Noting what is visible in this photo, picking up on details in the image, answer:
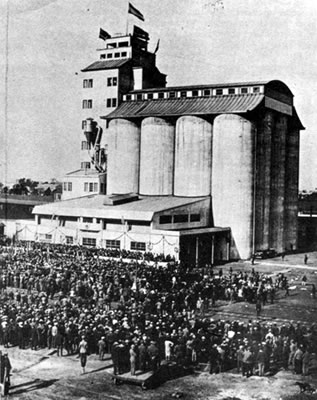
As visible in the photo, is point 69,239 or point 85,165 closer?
point 69,239

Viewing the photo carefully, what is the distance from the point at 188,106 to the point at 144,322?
115 ft

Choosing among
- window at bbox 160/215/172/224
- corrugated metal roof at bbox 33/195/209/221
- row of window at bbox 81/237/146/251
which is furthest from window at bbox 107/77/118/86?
window at bbox 160/215/172/224

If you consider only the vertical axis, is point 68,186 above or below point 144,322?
above

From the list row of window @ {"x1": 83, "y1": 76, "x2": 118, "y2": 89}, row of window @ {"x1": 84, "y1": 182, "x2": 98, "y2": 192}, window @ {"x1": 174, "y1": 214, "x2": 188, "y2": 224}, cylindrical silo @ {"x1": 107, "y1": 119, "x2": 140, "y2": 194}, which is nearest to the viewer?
window @ {"x1": 174, "y1": 214, "x2": 188, "y2": 224}

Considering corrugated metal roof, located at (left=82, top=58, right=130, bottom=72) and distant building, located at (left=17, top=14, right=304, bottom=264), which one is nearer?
distant building, located at (left=17, top=14, right=304, bottom=264)

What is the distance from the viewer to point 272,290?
3044 centimetres

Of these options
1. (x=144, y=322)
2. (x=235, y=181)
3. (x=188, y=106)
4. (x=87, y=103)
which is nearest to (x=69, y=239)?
(x=235, y=181)

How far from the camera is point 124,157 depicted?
56.0m

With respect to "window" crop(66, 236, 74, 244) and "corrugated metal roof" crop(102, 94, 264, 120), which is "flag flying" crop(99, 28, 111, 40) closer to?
"corrugated metal roof" crop(102, 94, 264, 120)

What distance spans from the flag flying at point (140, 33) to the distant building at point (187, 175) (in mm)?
3284

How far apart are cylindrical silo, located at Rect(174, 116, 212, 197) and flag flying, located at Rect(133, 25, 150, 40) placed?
16.3 meters

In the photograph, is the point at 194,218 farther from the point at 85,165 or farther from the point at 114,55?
the point at 114,55

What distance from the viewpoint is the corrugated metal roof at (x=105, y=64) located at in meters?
61.6

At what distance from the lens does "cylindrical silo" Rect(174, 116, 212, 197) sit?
167 feet
